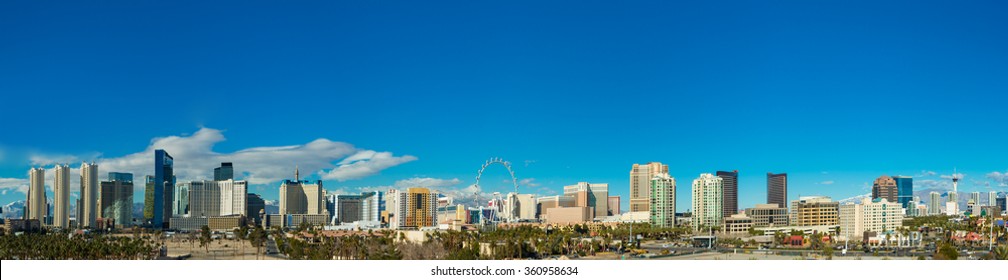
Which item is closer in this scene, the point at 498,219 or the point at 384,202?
the point at 498,219

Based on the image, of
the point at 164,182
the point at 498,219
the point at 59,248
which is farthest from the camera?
the point at 498,219

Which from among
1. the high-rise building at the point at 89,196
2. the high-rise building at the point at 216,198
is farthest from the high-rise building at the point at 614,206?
the high-rise building at the point at 89,196

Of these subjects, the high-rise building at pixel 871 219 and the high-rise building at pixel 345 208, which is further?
the high-rise building at pixel 345 208

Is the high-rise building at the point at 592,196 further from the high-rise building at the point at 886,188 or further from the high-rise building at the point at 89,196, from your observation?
the high-rise building at the point at 89,196

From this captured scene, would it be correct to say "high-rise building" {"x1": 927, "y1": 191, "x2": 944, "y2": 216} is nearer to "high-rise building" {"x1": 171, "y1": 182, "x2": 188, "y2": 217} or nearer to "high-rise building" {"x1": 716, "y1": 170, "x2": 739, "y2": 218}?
"high-rise building" {"x1": 716, "y1": 170, "x2": 739, "y2": 218}

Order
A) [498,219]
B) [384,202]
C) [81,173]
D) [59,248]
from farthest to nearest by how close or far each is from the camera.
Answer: [384,202], [498,219], [81,173], [59,248]
